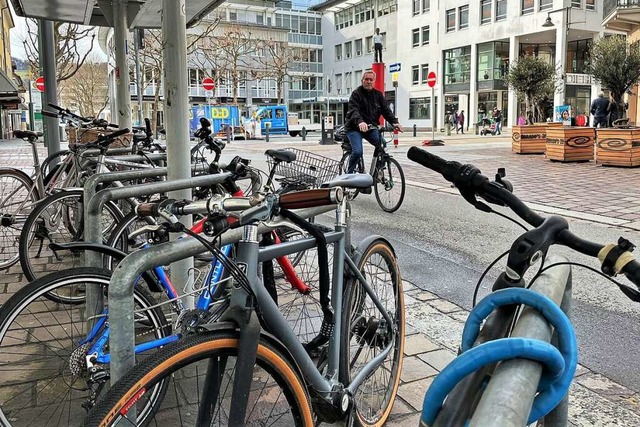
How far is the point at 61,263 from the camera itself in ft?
17.5

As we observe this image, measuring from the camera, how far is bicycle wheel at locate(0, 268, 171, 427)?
2.55 m

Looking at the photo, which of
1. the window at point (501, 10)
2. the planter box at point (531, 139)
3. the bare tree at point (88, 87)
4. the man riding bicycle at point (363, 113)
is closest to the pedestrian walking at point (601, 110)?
the planter box at point (531, 139)

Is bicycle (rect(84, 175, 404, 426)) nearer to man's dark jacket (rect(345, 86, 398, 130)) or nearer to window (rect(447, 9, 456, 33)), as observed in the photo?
man's dark jacket (rect(345, 86, 398, 130))

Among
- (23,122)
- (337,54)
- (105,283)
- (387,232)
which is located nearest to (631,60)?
(387,232)

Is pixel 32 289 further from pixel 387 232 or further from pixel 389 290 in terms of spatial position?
pixel 387 232

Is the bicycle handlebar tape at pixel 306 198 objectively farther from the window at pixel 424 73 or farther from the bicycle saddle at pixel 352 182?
the window at pixel 424 73

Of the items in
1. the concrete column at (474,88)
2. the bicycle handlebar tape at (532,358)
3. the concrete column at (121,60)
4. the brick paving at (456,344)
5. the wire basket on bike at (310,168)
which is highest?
the concrete column at (474,88)

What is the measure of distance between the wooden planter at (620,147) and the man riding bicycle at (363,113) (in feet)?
23.5

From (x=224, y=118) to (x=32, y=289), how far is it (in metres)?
39.9

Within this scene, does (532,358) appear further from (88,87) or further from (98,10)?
(88,87)

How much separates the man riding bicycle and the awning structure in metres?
2.71

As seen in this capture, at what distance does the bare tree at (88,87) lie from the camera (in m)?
53.8

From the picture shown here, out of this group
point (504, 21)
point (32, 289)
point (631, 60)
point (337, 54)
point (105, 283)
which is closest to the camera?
point (32, 289)

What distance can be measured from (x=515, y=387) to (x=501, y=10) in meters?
50.3
